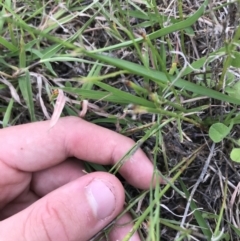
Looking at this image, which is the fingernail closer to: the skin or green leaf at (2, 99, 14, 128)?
the skin

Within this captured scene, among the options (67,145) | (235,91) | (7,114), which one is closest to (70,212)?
(67,145)

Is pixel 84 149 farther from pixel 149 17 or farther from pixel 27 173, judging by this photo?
pixel 149 17

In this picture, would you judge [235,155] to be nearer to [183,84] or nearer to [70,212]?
[183,84]

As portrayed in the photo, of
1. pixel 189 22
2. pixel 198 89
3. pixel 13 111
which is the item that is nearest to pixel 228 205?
pixel 198 89

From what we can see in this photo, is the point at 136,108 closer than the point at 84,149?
Yes

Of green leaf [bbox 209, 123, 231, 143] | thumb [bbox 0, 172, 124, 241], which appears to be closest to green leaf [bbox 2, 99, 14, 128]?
thumb [bbox 0, 172, 124, 241]
